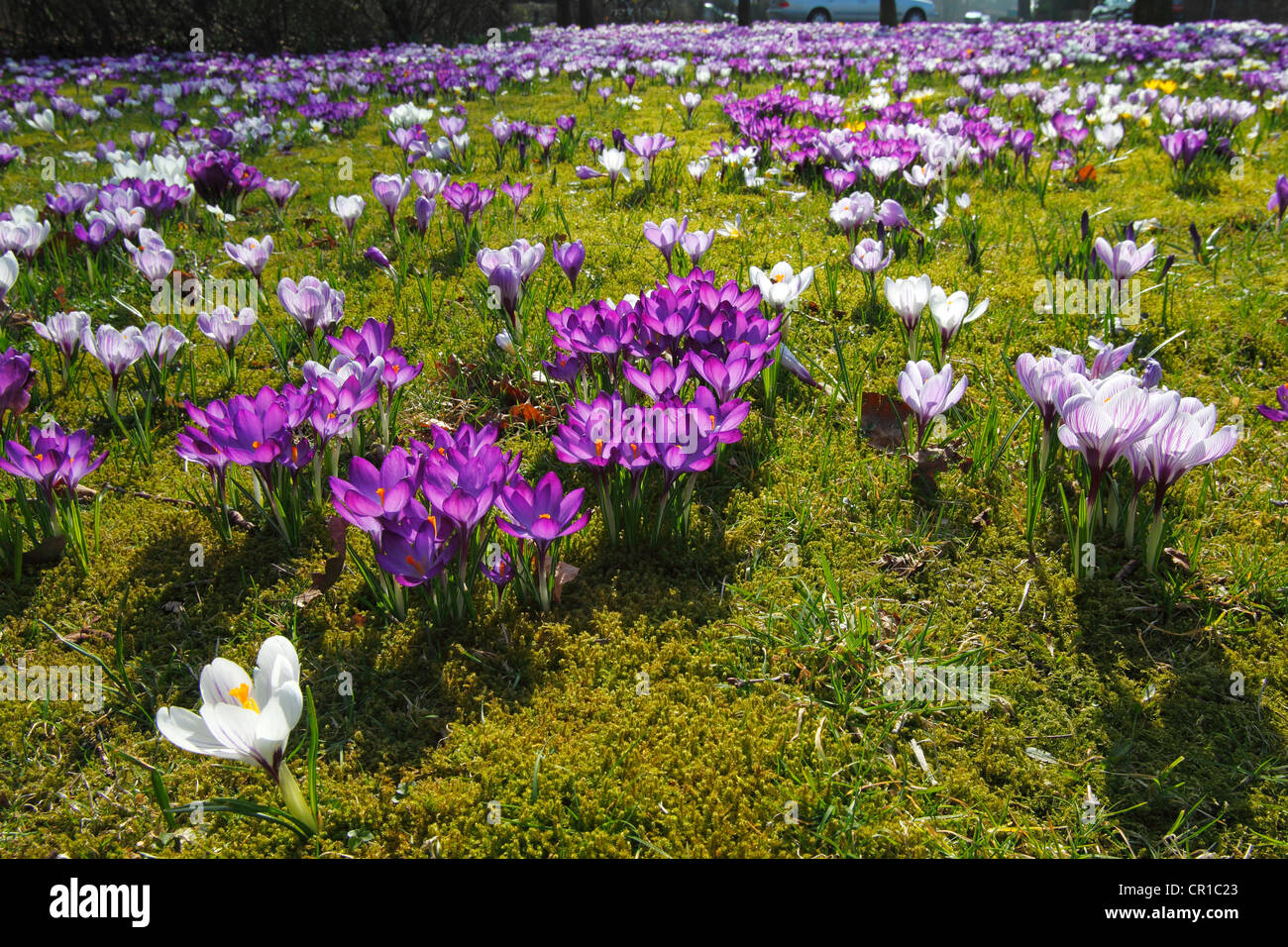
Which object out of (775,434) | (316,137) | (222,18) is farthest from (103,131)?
(222,18)

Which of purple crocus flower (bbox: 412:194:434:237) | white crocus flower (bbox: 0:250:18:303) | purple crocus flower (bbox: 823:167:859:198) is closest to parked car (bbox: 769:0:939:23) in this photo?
purple crocus flower (bbox: 823:167:859:198)

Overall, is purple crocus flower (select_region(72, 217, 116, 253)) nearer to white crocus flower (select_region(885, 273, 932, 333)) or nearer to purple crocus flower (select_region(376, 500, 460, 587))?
purple crocus flower (select_region(376, 500, 460, 587))

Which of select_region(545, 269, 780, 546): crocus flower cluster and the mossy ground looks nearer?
the mossy ground

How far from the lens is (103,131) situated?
8.63 meters

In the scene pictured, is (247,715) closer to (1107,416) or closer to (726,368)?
(726,368)

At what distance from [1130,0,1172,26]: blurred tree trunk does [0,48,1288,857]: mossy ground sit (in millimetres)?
21785

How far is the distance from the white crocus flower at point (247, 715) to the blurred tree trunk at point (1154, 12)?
24728mm

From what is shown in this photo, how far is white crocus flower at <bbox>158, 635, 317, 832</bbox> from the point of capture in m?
1.41

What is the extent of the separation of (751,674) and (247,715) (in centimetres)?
112

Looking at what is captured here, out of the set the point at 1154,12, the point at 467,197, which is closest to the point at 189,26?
the point at 467,197

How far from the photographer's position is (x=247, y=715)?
4.64ft

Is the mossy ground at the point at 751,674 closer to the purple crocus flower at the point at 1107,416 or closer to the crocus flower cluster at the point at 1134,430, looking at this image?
the crocus flower cluster at the point at 1134,430
